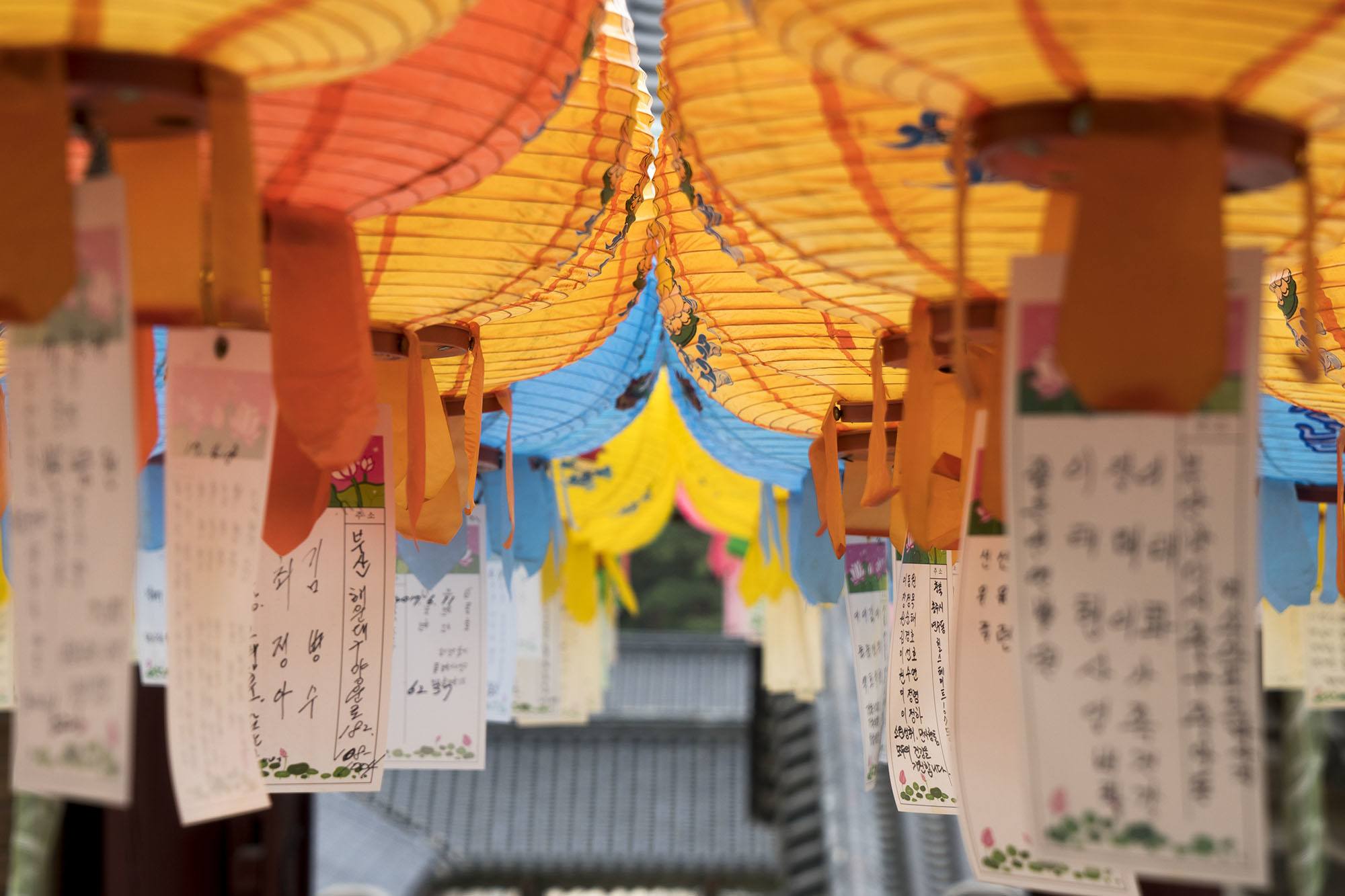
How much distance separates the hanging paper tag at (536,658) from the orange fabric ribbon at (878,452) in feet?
6.03

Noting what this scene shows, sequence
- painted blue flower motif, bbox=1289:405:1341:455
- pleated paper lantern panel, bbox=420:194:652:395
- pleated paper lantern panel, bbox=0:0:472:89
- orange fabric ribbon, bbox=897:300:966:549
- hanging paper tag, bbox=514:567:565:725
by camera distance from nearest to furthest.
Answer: pleated paper lantern panel, bbox=0:0:472:89
orange fabric ribbon, bbox=897:300:966:549
pleated paper lantern panel, bbox=420:194:652:395
painted blue flower motif, bbox=1289:405:1341:455
hanging paper tag, bbox=514:567:565:725

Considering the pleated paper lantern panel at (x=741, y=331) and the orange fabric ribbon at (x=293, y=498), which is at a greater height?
the pleated paper lantern panel at (x=741, y=331)

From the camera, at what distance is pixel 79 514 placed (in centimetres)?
88

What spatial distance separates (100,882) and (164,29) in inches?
98.8

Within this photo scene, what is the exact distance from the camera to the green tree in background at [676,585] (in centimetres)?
1795

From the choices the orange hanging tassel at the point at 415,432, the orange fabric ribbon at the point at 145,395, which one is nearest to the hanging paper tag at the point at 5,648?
the orange hanging tassel at the point at 415,432

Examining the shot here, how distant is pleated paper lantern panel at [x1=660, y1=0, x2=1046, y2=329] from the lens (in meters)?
1.07

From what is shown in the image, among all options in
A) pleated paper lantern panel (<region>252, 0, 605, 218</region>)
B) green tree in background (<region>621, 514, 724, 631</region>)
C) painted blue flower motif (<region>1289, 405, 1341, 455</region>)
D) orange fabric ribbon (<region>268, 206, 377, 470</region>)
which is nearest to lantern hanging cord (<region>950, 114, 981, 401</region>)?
pleated paper lantern panel (<region>252, 0, 605, 218</region>)

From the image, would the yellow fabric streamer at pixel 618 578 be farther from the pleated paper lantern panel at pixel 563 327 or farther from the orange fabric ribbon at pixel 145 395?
the orange fabric ribbon at pixel 145 395

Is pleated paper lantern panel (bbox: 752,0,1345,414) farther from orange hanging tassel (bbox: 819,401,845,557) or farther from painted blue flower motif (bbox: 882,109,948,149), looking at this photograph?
orange hanging tassel (bbox: 819,401,845,557)

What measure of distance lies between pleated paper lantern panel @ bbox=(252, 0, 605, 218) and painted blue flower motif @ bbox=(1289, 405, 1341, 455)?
3.96 feet

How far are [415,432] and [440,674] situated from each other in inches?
17.8

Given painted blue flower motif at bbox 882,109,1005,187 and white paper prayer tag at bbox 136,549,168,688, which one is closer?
painted blue flower motif at bbox 882,109,1005,187

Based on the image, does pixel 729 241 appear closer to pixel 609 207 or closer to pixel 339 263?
pixel 609 207
